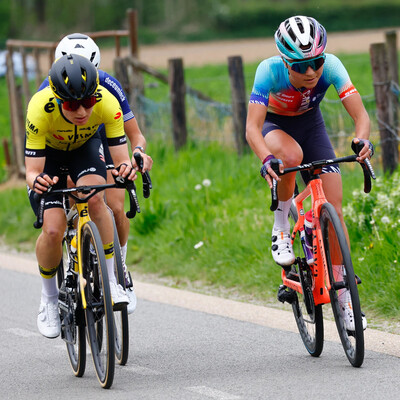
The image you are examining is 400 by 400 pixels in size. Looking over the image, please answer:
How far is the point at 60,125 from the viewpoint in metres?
5.94

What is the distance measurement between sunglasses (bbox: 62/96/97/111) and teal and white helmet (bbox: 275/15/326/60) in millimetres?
1212

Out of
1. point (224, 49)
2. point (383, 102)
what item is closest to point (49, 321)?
point (383, 102)

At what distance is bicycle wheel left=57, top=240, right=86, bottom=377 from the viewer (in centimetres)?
602

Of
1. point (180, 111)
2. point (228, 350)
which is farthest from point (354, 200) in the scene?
point (180, 111)

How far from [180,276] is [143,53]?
139 feet

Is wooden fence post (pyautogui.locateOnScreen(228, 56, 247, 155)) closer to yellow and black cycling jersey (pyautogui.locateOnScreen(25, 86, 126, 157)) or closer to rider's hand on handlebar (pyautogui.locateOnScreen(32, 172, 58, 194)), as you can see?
yellow and black cycling jersey (pyautogui.locateOnScreen(25, 86, 126, 157))

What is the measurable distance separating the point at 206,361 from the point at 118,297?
2.88ft

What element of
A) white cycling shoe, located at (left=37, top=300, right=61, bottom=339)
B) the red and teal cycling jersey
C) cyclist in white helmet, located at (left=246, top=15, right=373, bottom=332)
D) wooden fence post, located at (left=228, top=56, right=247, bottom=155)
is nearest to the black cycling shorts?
cyclist in white helmet, located at (left=246, top=15, right=373, bottom=332)

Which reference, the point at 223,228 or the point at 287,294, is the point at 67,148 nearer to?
the point at 287,294

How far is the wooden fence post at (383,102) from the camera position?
9.81 m

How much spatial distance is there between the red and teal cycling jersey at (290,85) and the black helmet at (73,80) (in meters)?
1.09

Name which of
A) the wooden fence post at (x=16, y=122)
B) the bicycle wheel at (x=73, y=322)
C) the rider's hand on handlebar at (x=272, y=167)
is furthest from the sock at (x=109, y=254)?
the wooden fence post at (x=16, y=122)

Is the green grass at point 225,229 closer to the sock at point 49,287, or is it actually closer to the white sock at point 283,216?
the white sock at point 283,216

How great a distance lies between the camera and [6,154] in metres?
16.8
